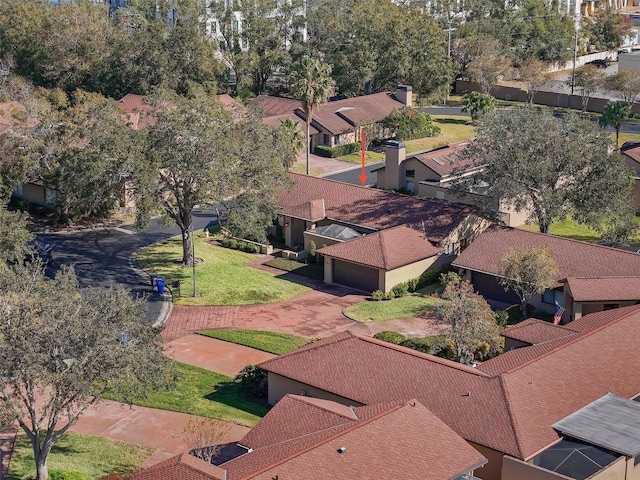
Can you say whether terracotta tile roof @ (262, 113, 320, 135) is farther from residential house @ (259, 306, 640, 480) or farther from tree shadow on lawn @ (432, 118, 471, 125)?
residential house @ (259, 306, 640, 480)

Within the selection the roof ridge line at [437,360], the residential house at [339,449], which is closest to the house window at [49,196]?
the roof ridge line at [437,360]

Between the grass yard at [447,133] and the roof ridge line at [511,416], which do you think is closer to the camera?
the roof ridge line at [511,416]

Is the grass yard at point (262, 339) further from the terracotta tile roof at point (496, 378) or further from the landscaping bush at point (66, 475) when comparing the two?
the landscaping bush at point (66, 475)

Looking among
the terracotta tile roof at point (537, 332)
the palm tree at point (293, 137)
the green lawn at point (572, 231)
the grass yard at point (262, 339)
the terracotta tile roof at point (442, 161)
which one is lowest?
the grass yard at point (262, 339)

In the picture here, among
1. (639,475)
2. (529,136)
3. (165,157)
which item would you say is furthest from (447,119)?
(639,475)

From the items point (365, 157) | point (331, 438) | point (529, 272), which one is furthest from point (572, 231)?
point (331, 438)

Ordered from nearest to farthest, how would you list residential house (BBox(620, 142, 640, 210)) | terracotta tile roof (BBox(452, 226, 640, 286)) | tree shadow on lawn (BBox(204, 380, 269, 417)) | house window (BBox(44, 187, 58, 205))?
1. tree shadow on lawn (BBox(204, 380, 269, 417))
2. terracotta tile roof (BBox(452, 226, 640, 286))
3. house window (BBox(44, 187, 58, 205))
4. residential house (BBox(620, 142, 640, 210))

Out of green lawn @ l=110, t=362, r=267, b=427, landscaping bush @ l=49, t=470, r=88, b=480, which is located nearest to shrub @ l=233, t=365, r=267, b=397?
green lawn @ l=110, t=362, r=267, b=427
